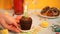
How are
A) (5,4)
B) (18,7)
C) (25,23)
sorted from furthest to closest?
(5,4) → (18,7) → (25,23)

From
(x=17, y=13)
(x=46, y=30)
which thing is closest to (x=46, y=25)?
(x=46, y=30)

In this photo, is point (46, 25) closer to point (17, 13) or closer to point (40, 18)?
point (40, 18)

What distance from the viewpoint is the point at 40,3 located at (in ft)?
4.76

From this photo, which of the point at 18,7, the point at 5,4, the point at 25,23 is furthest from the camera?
the point at 5,4

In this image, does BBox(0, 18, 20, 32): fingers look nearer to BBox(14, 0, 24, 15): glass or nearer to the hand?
the hand

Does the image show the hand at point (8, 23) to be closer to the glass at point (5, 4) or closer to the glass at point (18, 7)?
the glass at point (18, 7)

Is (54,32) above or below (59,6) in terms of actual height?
below

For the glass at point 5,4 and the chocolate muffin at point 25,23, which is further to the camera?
the glass at point 5,4

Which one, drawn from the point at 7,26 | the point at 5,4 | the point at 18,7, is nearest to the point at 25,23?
the point at 7,26

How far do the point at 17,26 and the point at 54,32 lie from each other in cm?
21

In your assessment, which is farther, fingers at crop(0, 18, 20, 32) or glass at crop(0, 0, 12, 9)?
glass at crop(0, 0, 12, 9)

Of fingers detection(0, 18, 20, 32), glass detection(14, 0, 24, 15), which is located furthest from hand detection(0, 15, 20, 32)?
glass detection(14, 0, 24, 15)

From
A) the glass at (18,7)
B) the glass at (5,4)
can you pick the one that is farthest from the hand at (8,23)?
the glass at (5,4)

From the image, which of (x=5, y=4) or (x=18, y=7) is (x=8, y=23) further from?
(x=5, y=4)
